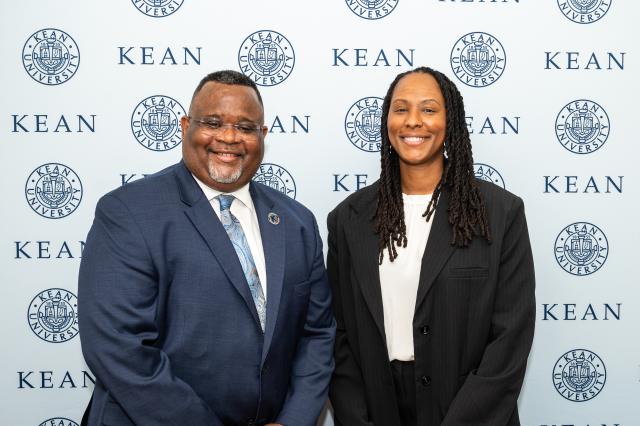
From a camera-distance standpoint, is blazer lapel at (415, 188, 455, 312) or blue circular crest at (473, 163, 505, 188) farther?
blue circular crest at (473, 163, 505, 188)

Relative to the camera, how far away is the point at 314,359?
2002 millimetres

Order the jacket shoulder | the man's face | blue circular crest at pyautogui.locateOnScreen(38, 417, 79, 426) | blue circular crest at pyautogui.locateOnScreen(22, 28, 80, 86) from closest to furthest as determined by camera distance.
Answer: the man's face
the jacket shoulder
blue circular crest at pyautogui.locateOnScreen(22, 28, 80, 86)
blue circular crest at pyautogui.locateOnScreen(38, 417, 79, 426)

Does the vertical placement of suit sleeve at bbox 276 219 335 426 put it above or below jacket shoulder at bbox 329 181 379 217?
below

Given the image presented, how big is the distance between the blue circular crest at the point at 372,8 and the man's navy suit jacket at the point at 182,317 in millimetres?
1123

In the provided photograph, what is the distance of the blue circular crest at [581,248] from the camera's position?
105 inches

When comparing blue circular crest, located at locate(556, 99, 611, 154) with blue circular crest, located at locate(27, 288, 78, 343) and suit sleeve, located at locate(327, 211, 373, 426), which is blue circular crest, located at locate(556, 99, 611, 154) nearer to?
suit sleeve, located at locate(327, 211, 373, 426)

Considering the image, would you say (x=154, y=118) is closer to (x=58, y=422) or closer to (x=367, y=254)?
(x=367, y=254)

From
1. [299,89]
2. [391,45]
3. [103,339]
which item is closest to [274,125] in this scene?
[299,89]

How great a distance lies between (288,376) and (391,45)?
1.45 m

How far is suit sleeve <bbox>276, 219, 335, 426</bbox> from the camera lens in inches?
75.6

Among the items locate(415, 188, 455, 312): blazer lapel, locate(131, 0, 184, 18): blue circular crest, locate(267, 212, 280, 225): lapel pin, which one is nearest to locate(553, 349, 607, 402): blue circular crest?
locate(415, 188, 455, 312): blazer lapel

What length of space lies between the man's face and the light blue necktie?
0.08 meters

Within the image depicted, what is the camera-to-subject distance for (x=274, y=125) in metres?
2.63

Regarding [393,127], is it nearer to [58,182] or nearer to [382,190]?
[382,190]
